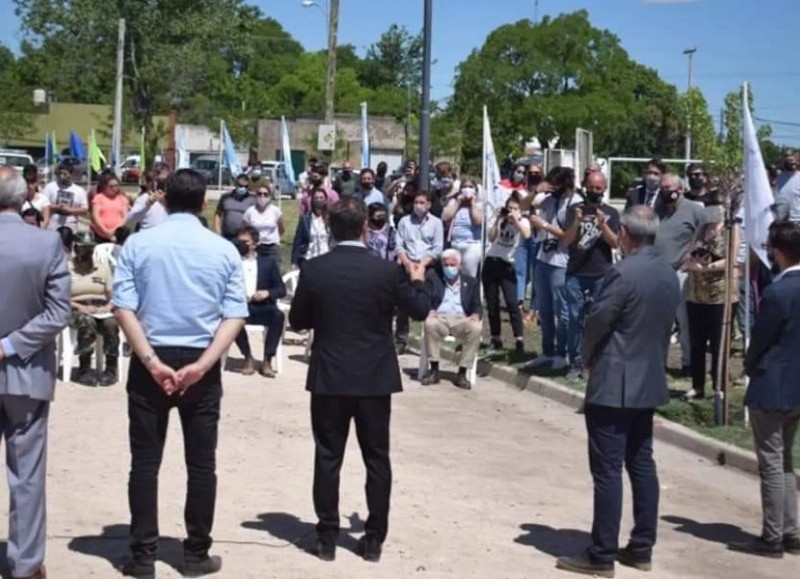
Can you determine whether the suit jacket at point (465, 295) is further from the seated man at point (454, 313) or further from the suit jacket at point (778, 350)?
the suit jacket at point (778, 350)

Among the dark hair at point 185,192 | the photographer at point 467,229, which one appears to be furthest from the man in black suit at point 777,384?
the photographer at point 467,229

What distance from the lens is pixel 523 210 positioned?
1497cm

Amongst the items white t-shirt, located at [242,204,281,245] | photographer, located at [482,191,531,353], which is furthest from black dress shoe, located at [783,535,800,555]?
white t-shirt, located at [242,204,281,245]

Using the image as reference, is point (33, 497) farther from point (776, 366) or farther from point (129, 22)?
point (129, 22)

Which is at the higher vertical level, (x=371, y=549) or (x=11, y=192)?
(x=11, y=192)

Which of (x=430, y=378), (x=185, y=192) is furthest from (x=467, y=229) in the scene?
(x=185, y=192)

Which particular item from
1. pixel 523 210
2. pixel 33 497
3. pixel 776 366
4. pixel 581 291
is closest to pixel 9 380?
pixel 33 497

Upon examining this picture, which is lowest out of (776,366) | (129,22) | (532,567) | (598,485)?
(532,567)

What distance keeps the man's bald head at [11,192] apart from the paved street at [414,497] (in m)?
1.89

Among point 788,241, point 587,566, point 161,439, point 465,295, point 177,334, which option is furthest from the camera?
point 465,295

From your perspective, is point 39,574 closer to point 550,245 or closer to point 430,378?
point 430,378

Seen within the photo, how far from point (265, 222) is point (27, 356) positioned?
10.3 m

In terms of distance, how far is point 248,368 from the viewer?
13922 millimetres

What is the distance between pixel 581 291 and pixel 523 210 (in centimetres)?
226
